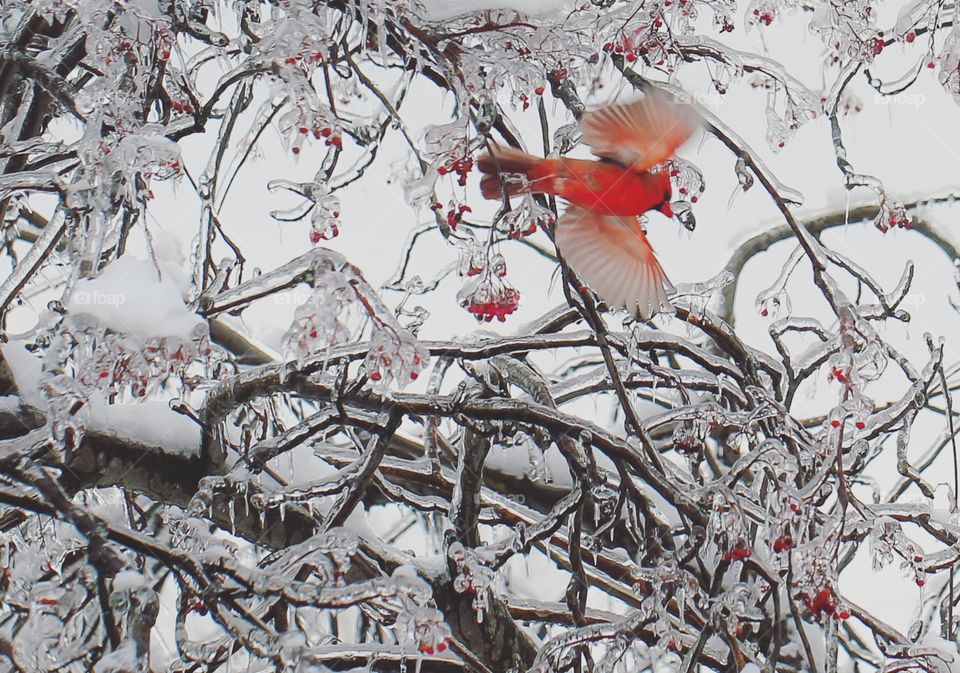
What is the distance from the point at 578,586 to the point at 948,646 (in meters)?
1.26

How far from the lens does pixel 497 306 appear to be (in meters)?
1.94

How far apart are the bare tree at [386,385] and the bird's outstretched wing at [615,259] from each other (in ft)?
0.37

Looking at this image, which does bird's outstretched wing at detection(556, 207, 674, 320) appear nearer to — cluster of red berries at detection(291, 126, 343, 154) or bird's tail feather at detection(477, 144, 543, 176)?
bird's tail feather at detection(477, 144, 543, 176)

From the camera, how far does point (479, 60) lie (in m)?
1.75

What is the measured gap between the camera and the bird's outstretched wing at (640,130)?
203 centimetres

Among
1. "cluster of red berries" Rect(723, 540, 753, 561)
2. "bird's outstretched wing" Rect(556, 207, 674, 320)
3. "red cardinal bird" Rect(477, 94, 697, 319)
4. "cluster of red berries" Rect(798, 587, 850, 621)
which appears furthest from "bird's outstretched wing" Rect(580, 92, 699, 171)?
"cluster of red berries" Rect(798, 587, 850, 621)

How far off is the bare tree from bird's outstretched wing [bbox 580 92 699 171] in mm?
51

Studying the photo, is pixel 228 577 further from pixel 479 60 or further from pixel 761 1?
pixel 761 1

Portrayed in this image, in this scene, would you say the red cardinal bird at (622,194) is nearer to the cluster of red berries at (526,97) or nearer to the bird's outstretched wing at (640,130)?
the bird's outstretched wing at (640,130)

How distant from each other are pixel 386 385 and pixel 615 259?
26.5 inches

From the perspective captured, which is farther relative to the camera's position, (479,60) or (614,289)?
(614,289)

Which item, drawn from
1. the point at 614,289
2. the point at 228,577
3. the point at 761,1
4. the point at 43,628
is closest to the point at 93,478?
the point at 43,628

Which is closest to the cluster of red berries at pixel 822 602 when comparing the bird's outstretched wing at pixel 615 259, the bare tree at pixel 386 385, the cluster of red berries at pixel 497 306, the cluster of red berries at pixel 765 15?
the bare tree at pixel 386 385

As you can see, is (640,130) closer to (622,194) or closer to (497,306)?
(622,194)
